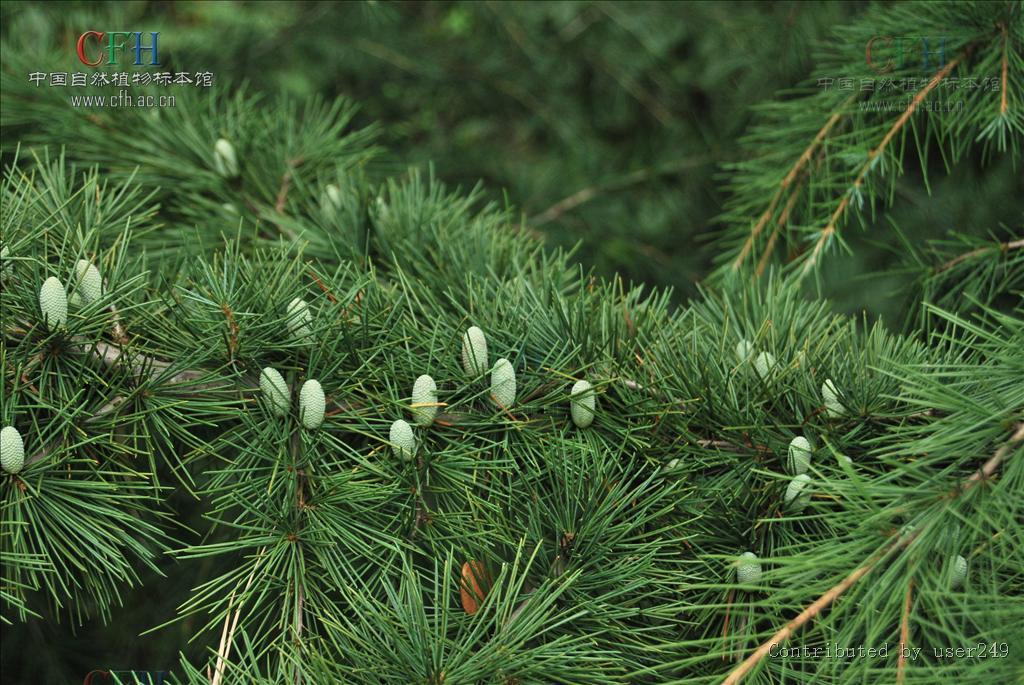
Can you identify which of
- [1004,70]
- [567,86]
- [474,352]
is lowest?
[567,86]

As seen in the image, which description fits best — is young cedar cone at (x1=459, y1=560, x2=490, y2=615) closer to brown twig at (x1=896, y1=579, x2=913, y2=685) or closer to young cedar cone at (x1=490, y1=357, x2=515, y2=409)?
young cedar cone at (x1=490, y1=357, x2=515, y2=409)

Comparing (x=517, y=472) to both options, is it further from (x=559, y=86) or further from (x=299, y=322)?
(x=559, y=86)

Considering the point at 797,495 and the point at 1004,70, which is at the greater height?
the point at 1004,70

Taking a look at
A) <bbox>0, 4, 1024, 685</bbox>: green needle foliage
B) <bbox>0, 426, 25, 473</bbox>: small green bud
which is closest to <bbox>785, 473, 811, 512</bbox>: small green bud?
<bbox>0, 4, 1024, 685</bbox>: green needle foliage

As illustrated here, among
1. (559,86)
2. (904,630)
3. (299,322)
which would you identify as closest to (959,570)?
(904,630)

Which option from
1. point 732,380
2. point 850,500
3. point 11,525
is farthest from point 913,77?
point 11,525

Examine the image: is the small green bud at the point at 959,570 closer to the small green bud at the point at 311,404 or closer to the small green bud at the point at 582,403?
the small green bud at the point at 582,403
